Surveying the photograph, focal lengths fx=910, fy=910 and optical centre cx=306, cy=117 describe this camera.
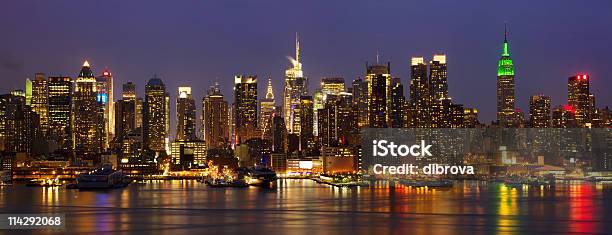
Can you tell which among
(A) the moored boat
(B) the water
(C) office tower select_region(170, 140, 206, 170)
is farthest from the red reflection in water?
(C) office tower select_region(170, 140, 206, 170)

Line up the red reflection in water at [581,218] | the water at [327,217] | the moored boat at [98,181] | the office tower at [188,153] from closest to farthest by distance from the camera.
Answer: the water at [327,217]
the red reflection in water at [581,218]
the moored boat at [98,181]
the office tower at [188,153]

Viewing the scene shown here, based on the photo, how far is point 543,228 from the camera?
1578 inches

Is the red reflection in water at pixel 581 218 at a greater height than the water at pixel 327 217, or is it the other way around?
the water at pixel 327 217

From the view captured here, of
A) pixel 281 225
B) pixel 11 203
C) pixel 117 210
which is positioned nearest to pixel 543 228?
pixel 281 225

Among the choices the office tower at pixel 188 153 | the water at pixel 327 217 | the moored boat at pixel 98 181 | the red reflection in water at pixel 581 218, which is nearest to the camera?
the water at pixel 327 217

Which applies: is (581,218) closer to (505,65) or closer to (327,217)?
(327,217)

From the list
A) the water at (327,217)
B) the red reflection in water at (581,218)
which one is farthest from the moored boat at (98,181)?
the red reflection in water at (581,218)

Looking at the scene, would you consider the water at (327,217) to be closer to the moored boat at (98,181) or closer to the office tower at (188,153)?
the moored boat at (98,181)

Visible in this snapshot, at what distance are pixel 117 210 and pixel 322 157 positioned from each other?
4608 inches

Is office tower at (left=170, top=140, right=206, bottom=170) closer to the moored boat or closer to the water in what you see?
the moored boat

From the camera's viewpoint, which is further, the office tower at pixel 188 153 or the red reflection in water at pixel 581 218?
the office tower at pixel 188 153

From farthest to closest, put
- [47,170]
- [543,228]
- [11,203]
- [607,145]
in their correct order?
[607,145] → [47,170] → [11,203] → [543,228]

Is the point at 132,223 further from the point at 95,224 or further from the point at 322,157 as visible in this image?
the point at 322,157

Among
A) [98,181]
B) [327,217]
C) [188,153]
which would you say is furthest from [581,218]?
[188,153]
